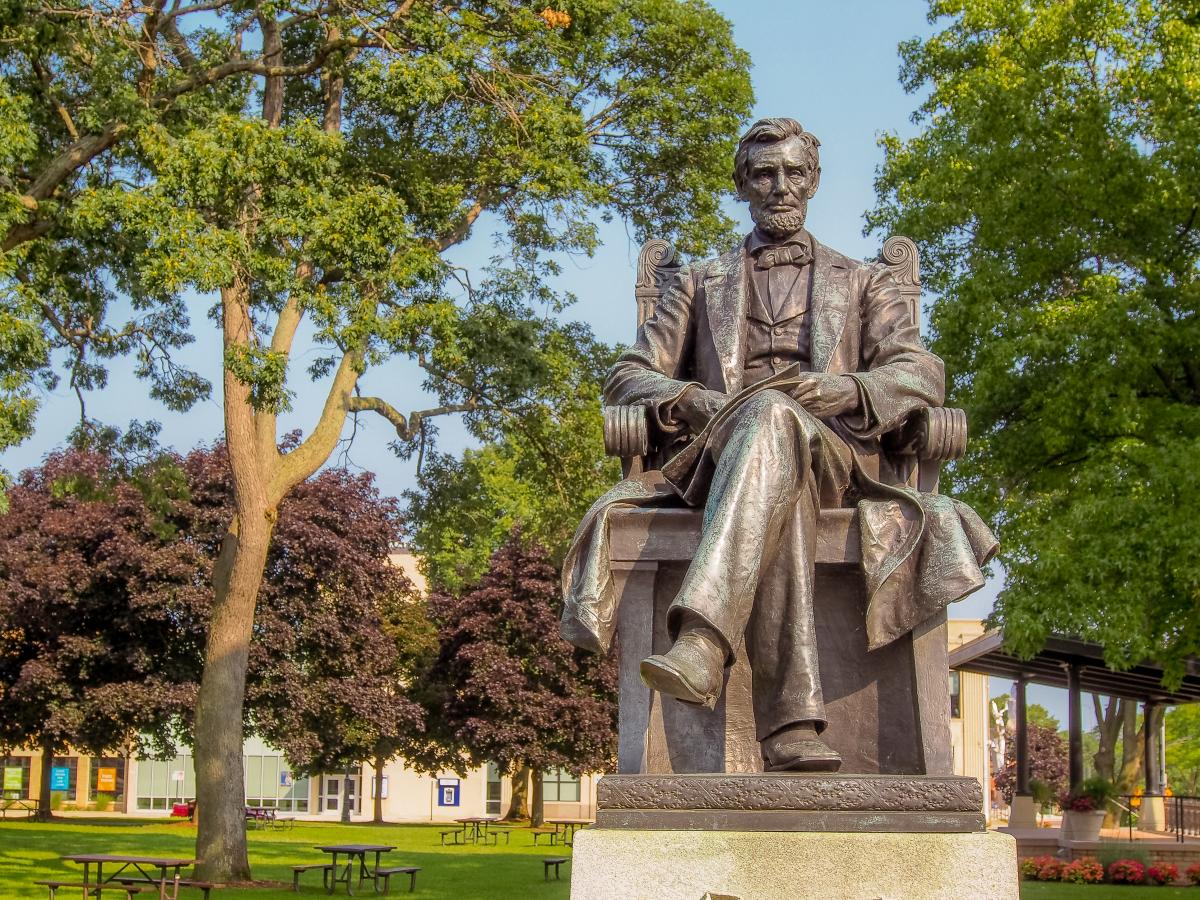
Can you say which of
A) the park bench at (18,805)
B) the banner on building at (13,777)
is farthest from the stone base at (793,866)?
the banner on building at (13,777)

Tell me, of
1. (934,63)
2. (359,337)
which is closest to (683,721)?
(359,337)

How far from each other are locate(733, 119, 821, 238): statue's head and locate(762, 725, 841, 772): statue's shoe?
2243 millimetres

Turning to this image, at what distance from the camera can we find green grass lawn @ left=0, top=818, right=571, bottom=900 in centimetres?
1917

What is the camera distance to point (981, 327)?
60.4 feet

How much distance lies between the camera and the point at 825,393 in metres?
5.54

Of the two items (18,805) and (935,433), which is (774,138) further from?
(18,805)

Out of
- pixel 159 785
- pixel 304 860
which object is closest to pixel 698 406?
pixel 304 860

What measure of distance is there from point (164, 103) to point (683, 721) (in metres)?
12.7

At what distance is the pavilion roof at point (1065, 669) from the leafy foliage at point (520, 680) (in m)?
10.8

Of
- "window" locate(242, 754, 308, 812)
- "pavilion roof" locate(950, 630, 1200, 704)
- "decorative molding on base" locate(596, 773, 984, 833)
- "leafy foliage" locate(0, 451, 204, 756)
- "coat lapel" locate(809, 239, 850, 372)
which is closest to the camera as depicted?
"decorative molding on base" locate(596, 773, 984, 833)

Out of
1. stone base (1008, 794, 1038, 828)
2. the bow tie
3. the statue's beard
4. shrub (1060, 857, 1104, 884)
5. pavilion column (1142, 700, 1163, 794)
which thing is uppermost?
the statue's beard

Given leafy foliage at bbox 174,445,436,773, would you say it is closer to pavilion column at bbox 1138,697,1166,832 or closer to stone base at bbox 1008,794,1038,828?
stone base at bbox 1008,794,1038,828

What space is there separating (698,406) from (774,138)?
123 cm

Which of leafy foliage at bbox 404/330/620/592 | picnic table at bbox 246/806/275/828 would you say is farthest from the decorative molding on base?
picnic table at bbox 246/806/275/828
